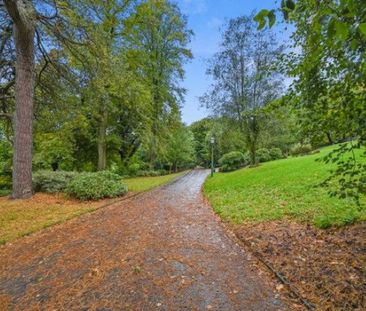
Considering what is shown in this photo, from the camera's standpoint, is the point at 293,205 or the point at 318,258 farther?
the point at 293,205

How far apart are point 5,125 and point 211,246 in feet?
41.5

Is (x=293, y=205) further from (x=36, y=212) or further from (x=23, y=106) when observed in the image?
(x=23, y=106)

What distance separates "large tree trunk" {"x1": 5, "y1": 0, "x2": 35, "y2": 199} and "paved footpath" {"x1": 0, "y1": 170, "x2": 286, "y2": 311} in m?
3.41

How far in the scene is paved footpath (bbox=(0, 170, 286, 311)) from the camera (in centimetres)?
270

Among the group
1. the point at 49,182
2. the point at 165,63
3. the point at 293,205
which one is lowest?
the point at 293,205

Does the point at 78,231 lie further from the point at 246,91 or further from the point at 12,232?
the point at 246,91

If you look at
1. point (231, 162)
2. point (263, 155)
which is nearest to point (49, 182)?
point (231, 162)

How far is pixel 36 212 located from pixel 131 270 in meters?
4.60

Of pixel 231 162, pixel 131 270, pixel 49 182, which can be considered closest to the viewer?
pixel 131 270

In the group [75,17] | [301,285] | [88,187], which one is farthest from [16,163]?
[301,285]

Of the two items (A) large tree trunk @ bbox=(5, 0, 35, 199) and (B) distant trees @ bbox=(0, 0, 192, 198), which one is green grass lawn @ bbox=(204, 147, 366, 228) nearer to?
(A) large tree trunk @ bbox=(5, 0, 35, 199)

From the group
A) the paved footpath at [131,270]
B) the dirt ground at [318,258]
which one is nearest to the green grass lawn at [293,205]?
the dirt ground at [318,258]

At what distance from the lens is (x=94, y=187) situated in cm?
895

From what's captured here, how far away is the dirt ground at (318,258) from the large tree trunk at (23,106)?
6.91m
